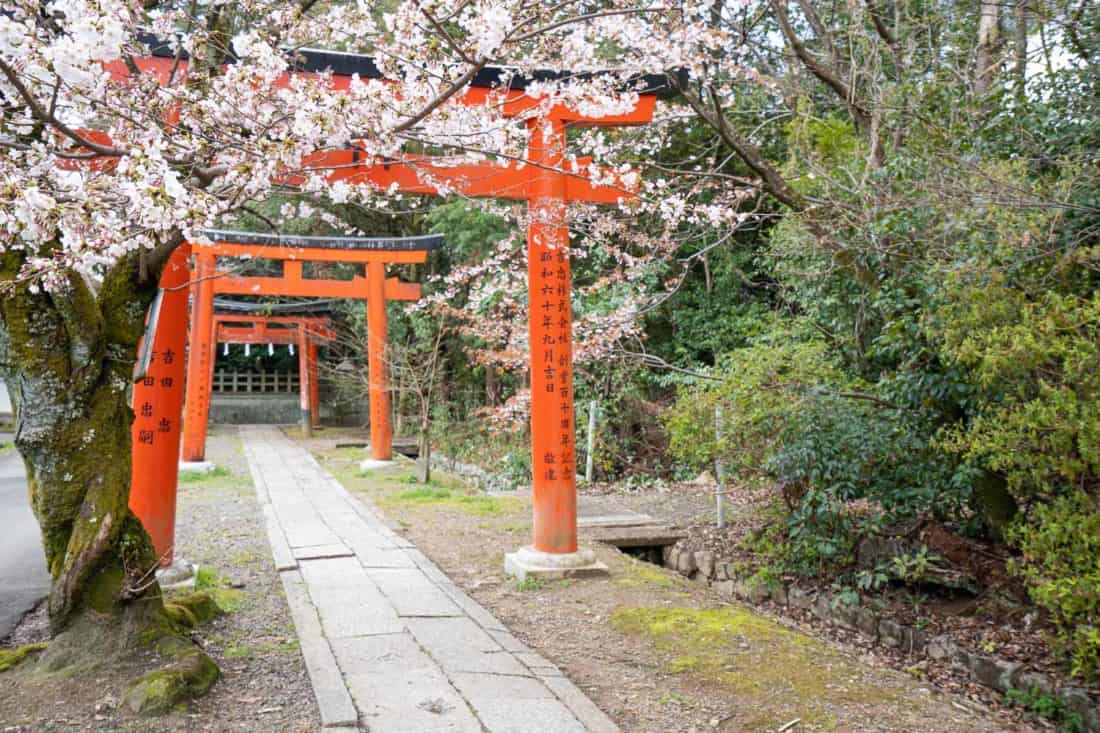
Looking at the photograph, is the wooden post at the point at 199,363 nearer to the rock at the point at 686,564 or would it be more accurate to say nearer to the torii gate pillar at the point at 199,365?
the torii gate pillar at the point at 199,365

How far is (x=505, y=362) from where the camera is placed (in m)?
11.4

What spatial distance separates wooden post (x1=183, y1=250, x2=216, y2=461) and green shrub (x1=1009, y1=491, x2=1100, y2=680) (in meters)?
12.2

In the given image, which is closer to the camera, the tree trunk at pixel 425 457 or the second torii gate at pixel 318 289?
the tree trunk at pixel 425 457

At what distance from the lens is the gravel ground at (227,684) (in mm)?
3064

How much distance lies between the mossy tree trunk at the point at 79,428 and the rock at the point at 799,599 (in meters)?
4.84

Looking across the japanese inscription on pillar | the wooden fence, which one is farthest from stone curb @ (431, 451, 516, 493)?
the wooden fence

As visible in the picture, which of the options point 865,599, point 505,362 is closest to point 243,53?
point 865,599

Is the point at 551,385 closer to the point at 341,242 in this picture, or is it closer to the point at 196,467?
the point at 341,242

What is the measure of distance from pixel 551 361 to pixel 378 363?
787cm

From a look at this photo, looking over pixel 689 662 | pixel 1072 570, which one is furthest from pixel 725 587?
pixel 1072 570

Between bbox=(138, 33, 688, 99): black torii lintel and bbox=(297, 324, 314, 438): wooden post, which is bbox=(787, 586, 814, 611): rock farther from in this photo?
bbox=(297, 324, 314, 438): wooden post

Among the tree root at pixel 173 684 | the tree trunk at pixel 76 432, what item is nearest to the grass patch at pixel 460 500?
the tree root at pixel 173 684

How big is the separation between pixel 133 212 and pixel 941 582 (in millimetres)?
5776

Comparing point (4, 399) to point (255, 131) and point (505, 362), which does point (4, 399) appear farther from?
point (255, 131)
